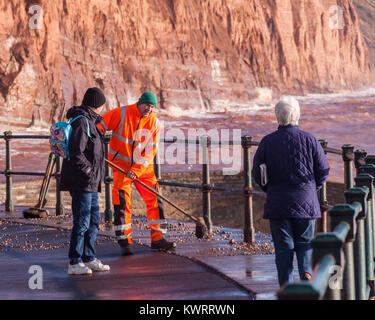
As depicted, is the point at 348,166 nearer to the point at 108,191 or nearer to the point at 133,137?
the point at 133,137

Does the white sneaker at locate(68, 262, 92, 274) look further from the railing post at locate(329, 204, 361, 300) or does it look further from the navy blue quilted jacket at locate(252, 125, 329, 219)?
the railing post at locate(329, 204, 361, 300)

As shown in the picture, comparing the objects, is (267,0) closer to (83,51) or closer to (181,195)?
(83,51)

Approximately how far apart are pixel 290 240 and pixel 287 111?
88 centimetres

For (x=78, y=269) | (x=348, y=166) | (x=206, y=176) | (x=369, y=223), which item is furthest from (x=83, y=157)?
(x=206, y=176)

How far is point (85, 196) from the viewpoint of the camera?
6.58m

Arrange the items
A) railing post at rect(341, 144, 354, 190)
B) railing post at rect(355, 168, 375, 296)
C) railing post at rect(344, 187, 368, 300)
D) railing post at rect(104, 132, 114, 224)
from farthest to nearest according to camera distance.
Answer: railing post at rect(104, 132, 114, 224) → railing post at rect(341, 144, 354, 190) → railing post at rect(355, 168, 375, 296) → railing post at rect(344, 187, 368, 300)

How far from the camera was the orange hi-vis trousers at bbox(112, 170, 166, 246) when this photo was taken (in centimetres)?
775

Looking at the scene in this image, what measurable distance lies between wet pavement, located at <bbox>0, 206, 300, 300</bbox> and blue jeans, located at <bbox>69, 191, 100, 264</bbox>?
0.23 m

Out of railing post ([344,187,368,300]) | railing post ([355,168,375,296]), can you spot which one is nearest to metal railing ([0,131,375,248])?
railing post ([355,168,375,296])

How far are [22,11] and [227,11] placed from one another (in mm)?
58150

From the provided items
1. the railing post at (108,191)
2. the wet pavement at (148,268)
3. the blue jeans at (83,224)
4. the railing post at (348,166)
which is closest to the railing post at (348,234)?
the wet pavement at (148,268)

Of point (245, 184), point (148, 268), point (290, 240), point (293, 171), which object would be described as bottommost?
point (148, 268)

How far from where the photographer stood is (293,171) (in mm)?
5121
